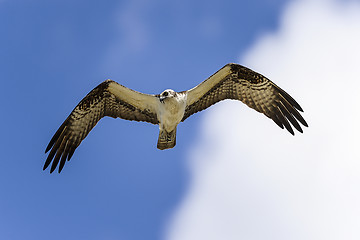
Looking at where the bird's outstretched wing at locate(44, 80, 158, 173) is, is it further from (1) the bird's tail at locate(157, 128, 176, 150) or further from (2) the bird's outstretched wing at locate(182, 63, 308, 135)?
(2) the bird's outstretched wing at locate(182, 63, 308, 135)

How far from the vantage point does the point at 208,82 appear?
27.8 feet

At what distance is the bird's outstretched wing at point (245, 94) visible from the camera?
8.41 m

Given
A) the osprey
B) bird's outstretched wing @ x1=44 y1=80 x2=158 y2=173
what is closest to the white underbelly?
the osprey

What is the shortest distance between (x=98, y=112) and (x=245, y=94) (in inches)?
123

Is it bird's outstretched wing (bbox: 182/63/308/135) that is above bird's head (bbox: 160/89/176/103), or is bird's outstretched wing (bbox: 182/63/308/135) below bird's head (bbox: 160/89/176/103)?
above

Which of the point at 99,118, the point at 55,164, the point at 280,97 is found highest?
the point at 280,97

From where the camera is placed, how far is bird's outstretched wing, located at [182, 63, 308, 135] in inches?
331

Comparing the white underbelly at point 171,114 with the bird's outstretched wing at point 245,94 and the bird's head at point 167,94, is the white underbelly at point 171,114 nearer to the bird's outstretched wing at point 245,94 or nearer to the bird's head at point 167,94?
the bird's head at point 167,94

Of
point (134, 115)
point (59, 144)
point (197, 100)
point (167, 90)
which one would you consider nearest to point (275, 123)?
point (197, 100)

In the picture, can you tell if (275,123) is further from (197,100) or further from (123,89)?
(123,89)

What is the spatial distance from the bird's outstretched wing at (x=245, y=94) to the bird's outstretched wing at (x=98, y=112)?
2.98ft

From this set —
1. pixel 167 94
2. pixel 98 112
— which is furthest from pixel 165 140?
pixel 98 112

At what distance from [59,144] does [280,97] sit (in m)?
4.67

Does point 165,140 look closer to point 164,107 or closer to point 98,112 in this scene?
point 164,107
